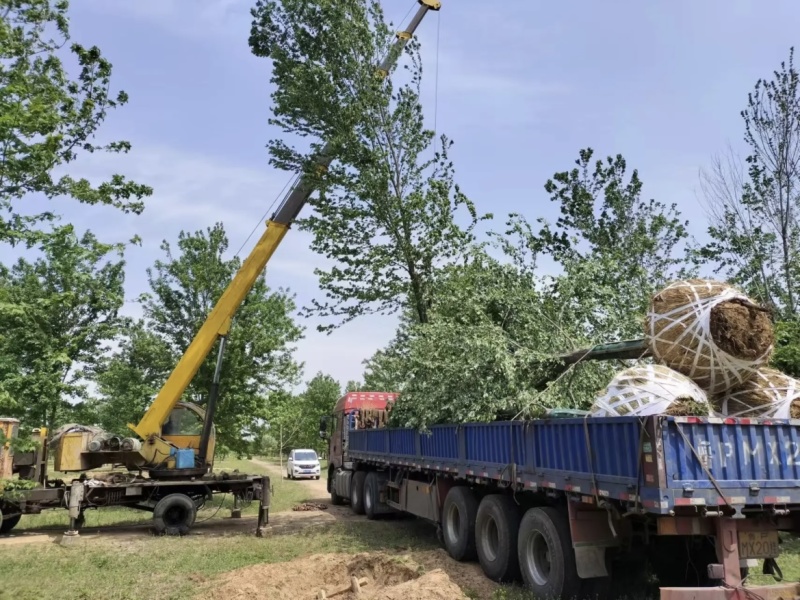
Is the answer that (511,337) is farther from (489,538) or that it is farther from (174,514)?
(174,514)

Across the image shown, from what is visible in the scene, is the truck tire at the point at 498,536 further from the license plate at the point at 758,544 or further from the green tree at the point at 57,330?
the green tree at the point at 57,330

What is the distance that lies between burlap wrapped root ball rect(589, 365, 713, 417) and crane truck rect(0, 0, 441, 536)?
889 centimetres

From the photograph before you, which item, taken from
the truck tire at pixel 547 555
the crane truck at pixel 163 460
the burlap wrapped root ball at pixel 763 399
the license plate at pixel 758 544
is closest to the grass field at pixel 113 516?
the crane truck at pixel 163 460

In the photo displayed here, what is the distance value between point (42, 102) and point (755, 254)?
17.6 metres

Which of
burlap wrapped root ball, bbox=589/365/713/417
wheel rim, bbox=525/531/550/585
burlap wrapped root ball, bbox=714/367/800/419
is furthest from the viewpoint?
wheel rim, bbox=525/531/550/585

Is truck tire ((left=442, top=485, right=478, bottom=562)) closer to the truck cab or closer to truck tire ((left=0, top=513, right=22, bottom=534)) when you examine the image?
the truck cab

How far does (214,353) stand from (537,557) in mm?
13376

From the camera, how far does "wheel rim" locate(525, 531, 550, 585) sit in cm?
730

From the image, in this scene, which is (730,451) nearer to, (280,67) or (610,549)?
(610,549)

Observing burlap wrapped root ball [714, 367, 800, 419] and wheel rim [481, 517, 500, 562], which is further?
wheel rim [481, 517, 500, 562]

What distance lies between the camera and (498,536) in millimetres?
8266

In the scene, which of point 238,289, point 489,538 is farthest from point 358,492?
point 489,538

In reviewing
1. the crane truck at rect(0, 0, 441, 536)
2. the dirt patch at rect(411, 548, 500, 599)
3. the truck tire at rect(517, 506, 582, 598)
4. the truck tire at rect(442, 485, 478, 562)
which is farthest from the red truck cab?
the truck tire at rect(517, 506, 582, 598)

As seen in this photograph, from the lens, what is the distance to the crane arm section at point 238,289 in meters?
14.0
